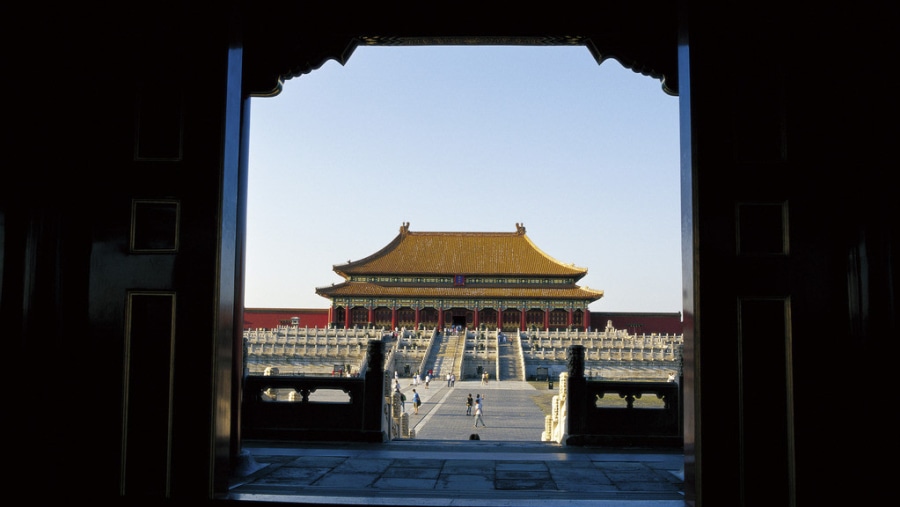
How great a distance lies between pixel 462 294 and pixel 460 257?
400 cm

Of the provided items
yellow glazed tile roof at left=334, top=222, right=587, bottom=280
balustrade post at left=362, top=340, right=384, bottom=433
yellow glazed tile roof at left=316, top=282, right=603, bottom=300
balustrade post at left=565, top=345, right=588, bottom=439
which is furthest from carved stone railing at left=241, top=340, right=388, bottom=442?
yellow glazed tile roof at left=334, top=222, right=587, bottom=280

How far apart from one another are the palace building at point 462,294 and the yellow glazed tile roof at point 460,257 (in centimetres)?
7

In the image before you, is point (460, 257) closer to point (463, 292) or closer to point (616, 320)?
point (463, 292)

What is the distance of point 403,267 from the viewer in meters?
49.0

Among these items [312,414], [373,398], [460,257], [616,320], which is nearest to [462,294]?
[460,257]

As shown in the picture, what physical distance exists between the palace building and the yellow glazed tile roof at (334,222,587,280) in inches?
2.8

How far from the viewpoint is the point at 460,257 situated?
50281 mm

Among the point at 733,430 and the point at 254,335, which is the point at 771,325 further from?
the point at 254,335

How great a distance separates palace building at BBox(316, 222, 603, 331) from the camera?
46906 mm

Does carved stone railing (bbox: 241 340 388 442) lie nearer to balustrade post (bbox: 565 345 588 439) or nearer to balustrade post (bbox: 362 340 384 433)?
balustrade post (bbox: 362 340 384 433)

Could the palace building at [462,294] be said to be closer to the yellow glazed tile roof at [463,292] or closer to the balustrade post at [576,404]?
the yellow glazed tile roof at [463,292]

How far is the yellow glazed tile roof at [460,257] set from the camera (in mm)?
48500

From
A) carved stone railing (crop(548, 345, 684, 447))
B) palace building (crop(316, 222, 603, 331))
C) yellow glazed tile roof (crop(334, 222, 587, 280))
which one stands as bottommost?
carved stone railing (crop(548, 345, 684, 447))

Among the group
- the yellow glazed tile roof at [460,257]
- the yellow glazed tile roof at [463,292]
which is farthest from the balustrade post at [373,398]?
the yellow glazed tile roof at [460,257]
